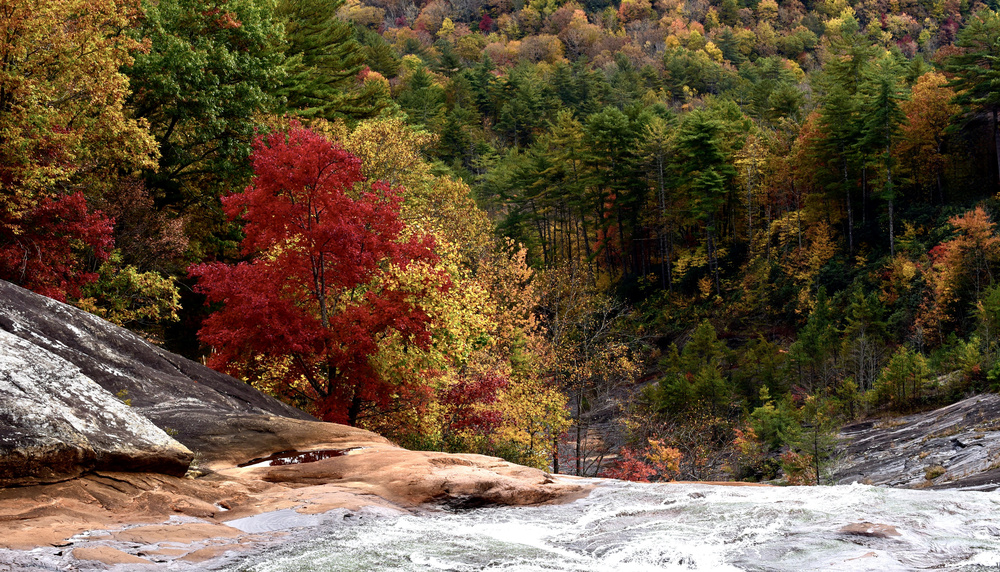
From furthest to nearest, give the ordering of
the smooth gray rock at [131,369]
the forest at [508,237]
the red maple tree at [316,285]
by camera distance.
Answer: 1. the forest at [508,237]
2. the red maple tree at [316,285]
3. the smooth gray rock at [131,369]

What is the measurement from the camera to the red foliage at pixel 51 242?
14.8m

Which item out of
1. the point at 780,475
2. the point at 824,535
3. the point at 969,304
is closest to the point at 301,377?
the point at 824,535

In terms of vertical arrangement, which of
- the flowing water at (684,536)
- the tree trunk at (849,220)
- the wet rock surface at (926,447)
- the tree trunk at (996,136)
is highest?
the tree trunk at (996,136)

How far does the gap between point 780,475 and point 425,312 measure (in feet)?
64.9

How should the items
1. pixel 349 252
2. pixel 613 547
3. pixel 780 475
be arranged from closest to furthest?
pixel 613 547 < pixel 349 252 < pixel 780 475

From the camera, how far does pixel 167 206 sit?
23203mm

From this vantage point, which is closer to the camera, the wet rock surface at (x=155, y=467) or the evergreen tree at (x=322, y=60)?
the wet rock surface at (x=155, y=467)

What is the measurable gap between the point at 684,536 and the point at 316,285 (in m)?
9.26

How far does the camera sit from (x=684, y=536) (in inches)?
260

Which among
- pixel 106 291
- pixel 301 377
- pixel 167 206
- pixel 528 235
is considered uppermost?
pixel 528 235

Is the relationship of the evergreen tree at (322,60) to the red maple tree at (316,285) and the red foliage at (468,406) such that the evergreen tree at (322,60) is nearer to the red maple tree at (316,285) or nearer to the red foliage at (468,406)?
the red maple tree at (316,285)

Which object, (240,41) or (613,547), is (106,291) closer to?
(240,41)

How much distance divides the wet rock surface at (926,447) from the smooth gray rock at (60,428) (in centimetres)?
1678

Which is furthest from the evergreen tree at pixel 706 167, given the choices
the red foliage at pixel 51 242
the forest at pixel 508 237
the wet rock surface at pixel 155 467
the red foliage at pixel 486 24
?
the red foliage at pixel 486 24
